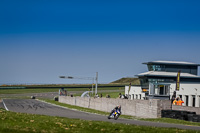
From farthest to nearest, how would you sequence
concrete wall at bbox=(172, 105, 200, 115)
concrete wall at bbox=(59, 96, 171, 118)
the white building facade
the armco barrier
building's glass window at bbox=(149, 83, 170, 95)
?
building's glass window at bbox=(149, 83, 170, 95), the white building facade, concrete wall at bbox=(59, 96, 171, 118), concrete wall at bbox=(172, 105, 200, 115), the armco barrier

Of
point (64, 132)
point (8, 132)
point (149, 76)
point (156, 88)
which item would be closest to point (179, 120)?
point (64, 132)

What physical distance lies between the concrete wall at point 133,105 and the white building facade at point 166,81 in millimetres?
8913

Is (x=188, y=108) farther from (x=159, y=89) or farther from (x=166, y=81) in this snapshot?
(x=166, y=81)

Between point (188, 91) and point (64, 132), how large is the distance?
50.3 meters

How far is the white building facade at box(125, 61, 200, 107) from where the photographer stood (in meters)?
65.2

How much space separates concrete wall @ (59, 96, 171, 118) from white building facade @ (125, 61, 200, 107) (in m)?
8.91

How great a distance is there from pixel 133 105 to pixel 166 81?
109 feet

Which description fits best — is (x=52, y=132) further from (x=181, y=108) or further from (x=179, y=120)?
(x=181, y=108)

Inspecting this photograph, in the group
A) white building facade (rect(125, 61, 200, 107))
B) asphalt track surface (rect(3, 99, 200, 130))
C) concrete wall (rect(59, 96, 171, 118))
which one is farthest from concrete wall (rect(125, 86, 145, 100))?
asphalt track surface (rect(3, 99, 200, 130))

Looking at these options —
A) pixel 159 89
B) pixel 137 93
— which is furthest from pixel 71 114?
pixel 137 93

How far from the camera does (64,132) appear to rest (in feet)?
55.7

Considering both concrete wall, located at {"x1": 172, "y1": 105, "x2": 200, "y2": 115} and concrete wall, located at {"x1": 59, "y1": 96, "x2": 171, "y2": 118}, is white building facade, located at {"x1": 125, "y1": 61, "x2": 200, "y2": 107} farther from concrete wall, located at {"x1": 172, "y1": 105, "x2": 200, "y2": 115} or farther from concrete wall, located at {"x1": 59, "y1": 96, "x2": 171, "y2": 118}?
concrete wall, located at {"x1": 172, "y1": 105, "x2": 200, "y2": 115}

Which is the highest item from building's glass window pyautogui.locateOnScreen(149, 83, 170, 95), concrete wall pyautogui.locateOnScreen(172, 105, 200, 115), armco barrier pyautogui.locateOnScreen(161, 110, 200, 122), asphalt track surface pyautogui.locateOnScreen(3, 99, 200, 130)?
building's glass window pyautogui.locateOnScreen(149, 83, 170, 95)

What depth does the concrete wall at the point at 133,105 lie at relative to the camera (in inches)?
1455
